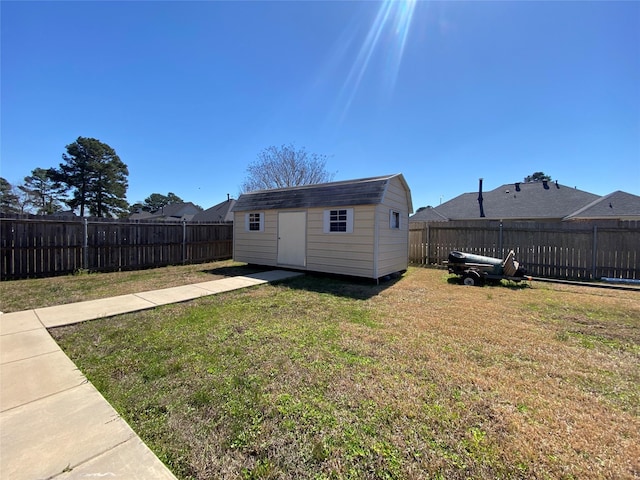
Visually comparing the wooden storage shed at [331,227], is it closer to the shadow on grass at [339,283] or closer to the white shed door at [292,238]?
the white shed door at [292,238]

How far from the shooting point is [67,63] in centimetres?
782

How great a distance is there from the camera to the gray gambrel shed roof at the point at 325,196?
7.25 m

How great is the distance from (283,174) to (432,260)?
13557mm

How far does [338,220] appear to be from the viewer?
7738 mm

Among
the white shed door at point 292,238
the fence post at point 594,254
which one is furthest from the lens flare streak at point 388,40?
the fence post at point 594,254

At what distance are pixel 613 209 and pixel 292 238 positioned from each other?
Result: 17301 millimetres

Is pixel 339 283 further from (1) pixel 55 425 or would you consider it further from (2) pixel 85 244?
→ (2) pixel 85 244

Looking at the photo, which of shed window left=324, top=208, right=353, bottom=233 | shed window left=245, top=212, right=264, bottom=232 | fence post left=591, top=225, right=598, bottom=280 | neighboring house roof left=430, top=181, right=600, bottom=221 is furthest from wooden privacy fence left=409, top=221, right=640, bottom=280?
neighboring house roof left=430, top=181, right=600, bottom=221

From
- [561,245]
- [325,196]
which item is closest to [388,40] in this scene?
[325,196]

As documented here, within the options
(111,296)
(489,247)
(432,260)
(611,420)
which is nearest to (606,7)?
(489,247)

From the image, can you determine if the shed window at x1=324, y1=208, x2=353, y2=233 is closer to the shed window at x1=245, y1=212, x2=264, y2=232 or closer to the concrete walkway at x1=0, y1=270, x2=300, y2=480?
the shed window at x1=245, y1=212, x2=264, y2=232

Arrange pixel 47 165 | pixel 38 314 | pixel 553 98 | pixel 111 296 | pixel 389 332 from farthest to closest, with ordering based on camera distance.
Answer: pixel 47 165 < pixel 553 98 < pixel 111 296 < pixel 38 314 < pixel 389 332

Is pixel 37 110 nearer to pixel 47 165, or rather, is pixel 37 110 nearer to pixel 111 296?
pixel 111 296

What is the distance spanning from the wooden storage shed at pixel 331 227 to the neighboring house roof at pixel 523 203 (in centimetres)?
1124
